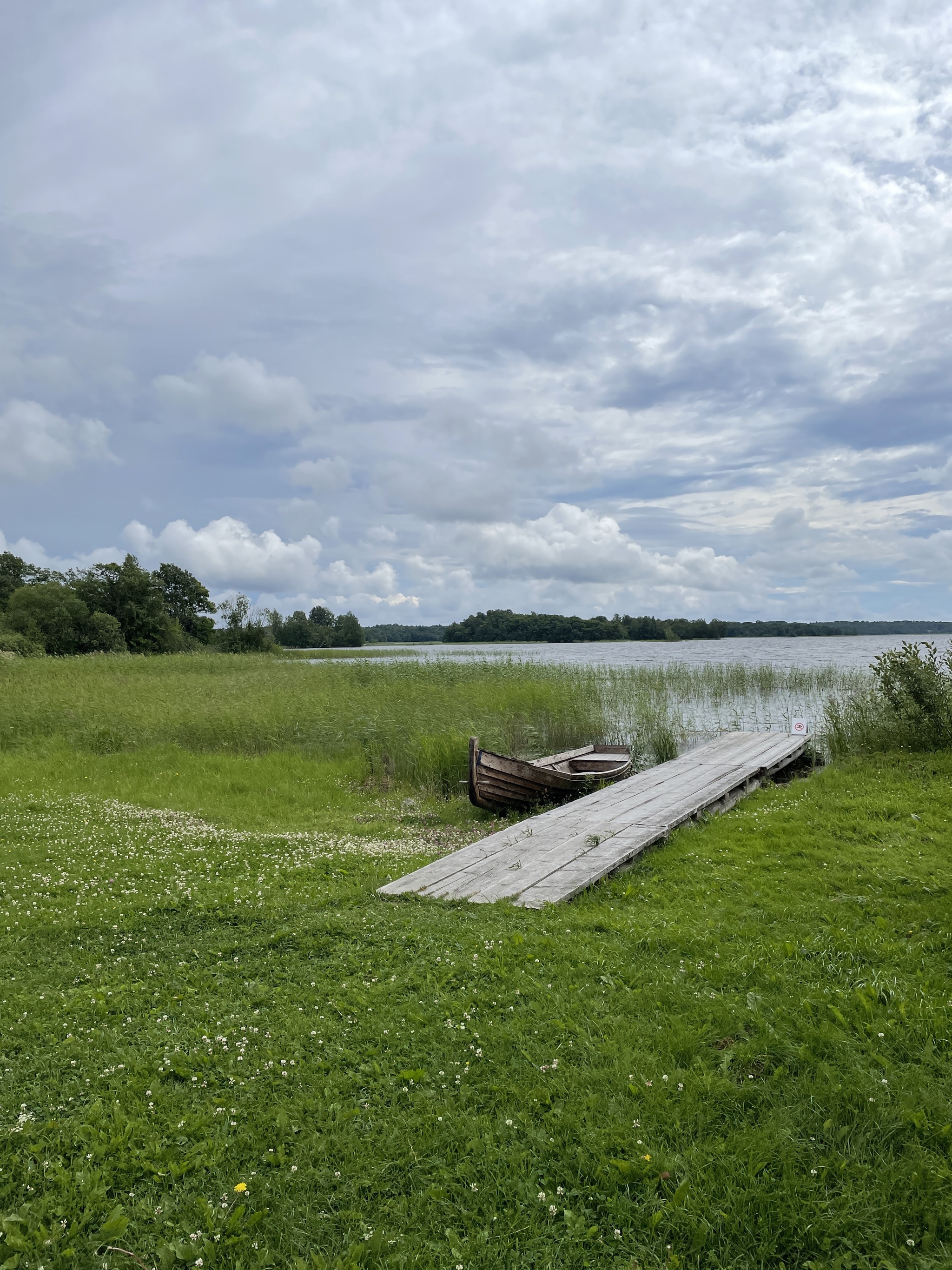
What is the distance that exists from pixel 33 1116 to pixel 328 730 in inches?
573

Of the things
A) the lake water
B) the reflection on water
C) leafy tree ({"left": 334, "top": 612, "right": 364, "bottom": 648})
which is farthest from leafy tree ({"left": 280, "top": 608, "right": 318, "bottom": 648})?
the reflection on water

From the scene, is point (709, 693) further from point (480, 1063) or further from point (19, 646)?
point (19, 646)

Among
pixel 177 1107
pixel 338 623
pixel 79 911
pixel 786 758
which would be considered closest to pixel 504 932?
pixel 177 1107

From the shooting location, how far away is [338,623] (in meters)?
108

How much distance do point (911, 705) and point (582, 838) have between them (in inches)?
338

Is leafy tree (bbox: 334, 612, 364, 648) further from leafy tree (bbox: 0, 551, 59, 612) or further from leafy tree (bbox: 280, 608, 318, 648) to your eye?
leafy tree (bbox: 0, 551, 59, 612)

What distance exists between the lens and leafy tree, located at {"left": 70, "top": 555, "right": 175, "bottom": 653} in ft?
257

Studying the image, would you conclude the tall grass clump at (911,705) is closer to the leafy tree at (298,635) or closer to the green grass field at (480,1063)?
the green grass field at (480,1063)

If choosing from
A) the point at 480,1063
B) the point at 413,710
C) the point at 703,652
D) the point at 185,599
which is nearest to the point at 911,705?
the point at 413,710

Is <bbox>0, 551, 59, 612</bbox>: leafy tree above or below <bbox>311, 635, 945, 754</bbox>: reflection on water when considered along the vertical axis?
above

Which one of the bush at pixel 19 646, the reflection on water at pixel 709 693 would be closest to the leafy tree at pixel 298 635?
the bush at pixel 19 646

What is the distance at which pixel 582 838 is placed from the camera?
9.36 meters

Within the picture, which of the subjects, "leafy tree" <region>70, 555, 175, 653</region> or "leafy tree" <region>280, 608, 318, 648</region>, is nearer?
"leafy tree" <region>70, 555, 175, 653</region>

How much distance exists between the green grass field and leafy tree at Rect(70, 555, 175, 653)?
7556 cm
